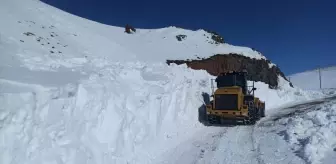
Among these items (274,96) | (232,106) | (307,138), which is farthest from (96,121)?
(274,96)

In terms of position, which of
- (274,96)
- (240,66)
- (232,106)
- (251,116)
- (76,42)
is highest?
(76,42)

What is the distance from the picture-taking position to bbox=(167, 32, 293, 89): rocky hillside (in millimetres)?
34469

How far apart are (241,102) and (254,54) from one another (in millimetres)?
29202

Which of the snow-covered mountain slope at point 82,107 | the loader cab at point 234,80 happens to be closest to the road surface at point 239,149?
the snow-covered mountain slope at point 82,107

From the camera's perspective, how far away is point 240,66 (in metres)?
39.3

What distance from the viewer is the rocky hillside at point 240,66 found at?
113 feet

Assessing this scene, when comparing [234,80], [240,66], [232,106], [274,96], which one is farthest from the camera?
Answer: [240,66]

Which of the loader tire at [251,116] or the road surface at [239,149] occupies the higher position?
the loader tire at [251,116]

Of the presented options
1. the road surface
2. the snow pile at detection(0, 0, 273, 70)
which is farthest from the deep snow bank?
the snow pile at detection(0, 0, 273, 70)

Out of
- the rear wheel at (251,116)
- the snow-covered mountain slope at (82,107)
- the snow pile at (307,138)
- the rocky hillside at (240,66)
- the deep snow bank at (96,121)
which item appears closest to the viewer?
the deep snow bank at (96,121)

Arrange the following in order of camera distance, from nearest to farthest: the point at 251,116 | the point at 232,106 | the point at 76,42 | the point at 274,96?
the point at 232,106
the point at 251,116
the point at 76,42
the point at 274,96

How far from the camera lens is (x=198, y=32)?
46.9 meters

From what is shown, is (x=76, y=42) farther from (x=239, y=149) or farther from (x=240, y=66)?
(x=240, y=66)

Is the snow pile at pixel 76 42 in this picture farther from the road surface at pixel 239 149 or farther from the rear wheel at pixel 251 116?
the rear wheel at pixel 251 116
